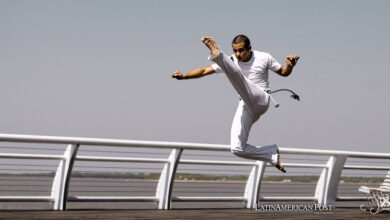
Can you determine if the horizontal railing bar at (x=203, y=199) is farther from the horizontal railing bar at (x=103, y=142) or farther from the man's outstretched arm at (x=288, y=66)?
the man's outstretched arm at (x=288, y=66)

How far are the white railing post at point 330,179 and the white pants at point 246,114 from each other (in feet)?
11.7

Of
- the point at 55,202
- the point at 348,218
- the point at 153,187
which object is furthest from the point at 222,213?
the point at 55,202

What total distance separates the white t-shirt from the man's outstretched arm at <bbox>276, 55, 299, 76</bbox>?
54mm

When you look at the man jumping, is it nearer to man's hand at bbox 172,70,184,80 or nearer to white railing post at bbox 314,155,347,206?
man's hand at bbox 172,70,184,80

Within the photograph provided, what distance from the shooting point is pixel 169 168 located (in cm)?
1033

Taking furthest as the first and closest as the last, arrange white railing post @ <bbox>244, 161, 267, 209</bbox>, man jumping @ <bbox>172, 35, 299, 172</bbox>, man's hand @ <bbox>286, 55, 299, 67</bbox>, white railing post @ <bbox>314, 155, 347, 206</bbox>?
1. white railing post @ <bbox>314, 155, 347, 206</bbox>
2. white railing post @ <bbox>244, 161, 267, 209</bbox>
3. man's hand @ <bbox>286, 55, 299, 67</bbox>
4. man jumping @ <bbox>172, 35, 299, 172</bbox>

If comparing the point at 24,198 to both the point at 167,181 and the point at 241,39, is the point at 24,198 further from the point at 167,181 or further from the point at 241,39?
the point at 241,39

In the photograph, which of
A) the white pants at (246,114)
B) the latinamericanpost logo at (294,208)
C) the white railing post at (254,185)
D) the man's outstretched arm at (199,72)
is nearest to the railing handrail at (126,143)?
the white railing post at (254,185)

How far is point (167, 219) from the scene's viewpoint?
8375 millimetres

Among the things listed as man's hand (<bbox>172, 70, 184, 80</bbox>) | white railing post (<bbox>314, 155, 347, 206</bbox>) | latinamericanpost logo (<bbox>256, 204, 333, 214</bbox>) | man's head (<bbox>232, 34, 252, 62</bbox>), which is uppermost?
man's head (<bbox>232, 34, 252, 62</bbox>)

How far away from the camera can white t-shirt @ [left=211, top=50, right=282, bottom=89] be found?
26.2 ft

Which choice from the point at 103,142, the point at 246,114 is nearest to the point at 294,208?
the point at 246,114

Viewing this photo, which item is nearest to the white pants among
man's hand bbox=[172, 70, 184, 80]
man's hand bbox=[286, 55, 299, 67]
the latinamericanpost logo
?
man's hand bbox=[286, 55, 299, 67]

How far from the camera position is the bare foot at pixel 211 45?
679 cm
